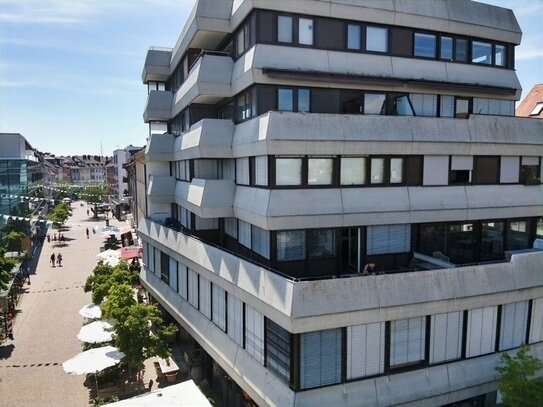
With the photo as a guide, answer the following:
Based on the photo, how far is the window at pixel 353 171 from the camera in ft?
56.4

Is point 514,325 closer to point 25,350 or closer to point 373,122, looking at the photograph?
point 373,122

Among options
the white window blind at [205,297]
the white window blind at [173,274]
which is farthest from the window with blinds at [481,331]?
the white window blind at [173,274]

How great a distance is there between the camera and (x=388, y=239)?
723 inches

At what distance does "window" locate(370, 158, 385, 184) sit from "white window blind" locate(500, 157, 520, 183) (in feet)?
20.4

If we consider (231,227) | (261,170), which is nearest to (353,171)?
(261,170)

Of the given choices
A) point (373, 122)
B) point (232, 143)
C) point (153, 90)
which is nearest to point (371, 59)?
point (373, 122)

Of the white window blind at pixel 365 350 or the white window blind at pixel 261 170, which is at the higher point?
the white window blind at pixel 261 170

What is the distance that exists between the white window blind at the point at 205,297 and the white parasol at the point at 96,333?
181 inches

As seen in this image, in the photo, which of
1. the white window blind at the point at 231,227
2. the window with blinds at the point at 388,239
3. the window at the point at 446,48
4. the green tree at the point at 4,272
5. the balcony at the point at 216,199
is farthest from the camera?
the green tree at the point at 4,272

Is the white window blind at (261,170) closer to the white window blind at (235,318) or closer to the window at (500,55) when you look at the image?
the white window blind at (235,318)

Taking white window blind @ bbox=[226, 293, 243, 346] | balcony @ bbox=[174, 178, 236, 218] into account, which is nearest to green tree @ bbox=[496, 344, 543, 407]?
white window blind @ bbox=[226, 293, 243, 346]

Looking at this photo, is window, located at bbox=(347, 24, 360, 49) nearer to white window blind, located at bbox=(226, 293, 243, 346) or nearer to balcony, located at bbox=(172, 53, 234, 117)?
balcony, located at bbox=(172, 53, 234, 117)

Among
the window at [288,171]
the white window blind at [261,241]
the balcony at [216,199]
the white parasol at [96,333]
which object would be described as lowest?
the white parasol at [96,333]

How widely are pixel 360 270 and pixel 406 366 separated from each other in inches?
168
